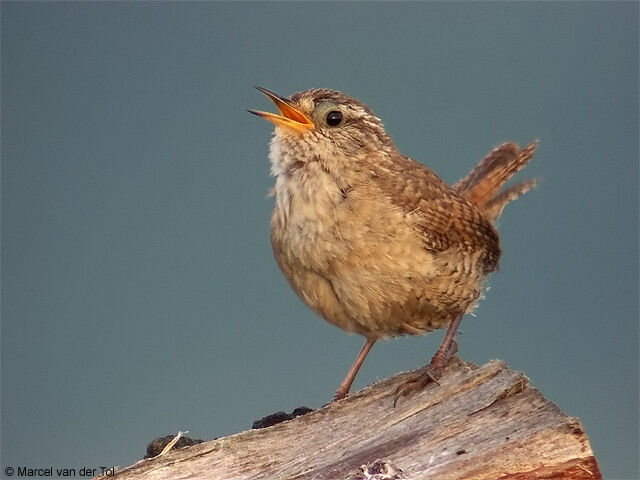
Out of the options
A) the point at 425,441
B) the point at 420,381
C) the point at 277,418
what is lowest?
the point at 425,441

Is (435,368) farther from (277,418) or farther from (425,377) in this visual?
(277,418)

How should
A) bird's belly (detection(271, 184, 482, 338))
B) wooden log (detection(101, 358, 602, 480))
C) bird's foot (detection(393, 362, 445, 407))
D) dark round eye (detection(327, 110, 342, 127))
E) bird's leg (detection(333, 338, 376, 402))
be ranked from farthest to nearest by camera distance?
bird's leg (detection(333, 338, 376, 402)) → dark round eye (detection(327, 110, 342, 127)) → bird's foot (detection(393, 362, 445, 407)) → bird's belly (detection(271, 184, 482, 338)) → wooden log (detection(101, 358, 602, 480))

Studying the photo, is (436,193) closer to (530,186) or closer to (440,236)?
(440,236)

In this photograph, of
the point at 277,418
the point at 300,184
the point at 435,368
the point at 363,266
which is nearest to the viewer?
the point at 363,266

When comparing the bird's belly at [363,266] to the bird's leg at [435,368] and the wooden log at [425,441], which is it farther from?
the wooden log at [425,441]

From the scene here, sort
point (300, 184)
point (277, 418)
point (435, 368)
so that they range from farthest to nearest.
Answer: point (277, 418)
point (435, 368)
point (300, 184)

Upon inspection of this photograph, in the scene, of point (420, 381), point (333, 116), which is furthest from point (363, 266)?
point (333, 116)

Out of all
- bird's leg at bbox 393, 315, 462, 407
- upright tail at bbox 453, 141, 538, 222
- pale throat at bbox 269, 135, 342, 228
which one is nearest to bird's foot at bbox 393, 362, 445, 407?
bird's leg at bbox 393, 315, 462, 407

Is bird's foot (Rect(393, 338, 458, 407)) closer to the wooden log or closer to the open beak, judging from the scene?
the wooden log

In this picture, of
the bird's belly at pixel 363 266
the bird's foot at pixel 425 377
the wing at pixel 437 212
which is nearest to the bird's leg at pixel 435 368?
the bird's foot at pixel 425 377
